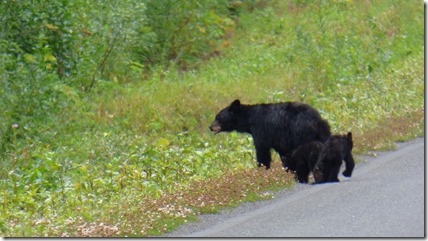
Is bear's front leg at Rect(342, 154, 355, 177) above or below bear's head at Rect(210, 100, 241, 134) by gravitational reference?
above

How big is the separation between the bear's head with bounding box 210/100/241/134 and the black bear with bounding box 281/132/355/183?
1.93 metres

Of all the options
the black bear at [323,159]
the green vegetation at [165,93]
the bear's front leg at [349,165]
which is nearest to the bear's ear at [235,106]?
the green vegetation at [165,93]

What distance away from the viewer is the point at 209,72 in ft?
68.7

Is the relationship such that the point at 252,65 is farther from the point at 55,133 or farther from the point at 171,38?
the point at 55,133

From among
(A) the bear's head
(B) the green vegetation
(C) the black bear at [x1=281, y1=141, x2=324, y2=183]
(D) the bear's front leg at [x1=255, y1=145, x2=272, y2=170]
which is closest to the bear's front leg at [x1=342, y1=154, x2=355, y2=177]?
(C) the black bear at [x1=281, y1=141, x2=324, y2=183]

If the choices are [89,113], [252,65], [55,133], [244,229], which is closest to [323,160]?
[244,229]

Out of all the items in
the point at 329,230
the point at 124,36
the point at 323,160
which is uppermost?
the point at 329,230

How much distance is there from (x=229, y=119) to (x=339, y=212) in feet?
15.0

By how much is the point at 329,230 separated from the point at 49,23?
33.9 feet

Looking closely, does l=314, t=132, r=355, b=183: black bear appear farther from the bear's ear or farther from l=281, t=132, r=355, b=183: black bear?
the bear's ear

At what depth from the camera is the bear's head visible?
1266 cm

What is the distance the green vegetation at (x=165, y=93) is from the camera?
32.0 ft

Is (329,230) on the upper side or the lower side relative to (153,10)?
upper

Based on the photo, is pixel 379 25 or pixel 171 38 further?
pixel 379 25
